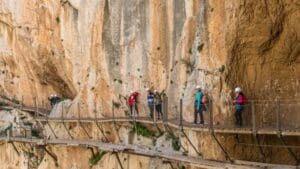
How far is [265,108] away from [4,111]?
28187 millimetres

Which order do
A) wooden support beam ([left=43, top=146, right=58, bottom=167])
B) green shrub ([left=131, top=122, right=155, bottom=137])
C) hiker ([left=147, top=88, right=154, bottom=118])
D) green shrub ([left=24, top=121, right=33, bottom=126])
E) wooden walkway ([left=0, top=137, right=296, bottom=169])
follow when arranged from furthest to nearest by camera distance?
green shrub ([left=24, top=121, right=33, bottom=126])
wooden support beam ([left=43, top=146, right=58, bottom=167])
green shrub ([left=131, top=122, right=155, bottom=137])
hiker ([left=147, top=88, right=154, bottom=118])
wooden walkway ([left=0, top=137, right=296, bottom=169])

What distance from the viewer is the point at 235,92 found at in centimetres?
1841

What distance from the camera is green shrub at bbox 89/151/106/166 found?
1141 inches

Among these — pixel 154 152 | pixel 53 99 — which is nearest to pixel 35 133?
pixel 53 99

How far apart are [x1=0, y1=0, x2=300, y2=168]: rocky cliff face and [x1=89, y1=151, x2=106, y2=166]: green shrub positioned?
208 cm

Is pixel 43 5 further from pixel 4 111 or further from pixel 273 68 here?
pixel 273 68

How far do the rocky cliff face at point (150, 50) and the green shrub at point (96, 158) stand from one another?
2082 mm

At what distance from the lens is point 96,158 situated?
29453 mm

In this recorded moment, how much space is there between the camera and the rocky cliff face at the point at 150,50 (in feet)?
61.1

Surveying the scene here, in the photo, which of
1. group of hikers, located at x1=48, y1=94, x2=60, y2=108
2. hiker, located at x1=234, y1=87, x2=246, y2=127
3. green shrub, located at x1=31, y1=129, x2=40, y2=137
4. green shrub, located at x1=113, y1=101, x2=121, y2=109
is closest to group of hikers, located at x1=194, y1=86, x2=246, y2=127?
hiker, located at x1=234, y1=87, x2=246, y2=127

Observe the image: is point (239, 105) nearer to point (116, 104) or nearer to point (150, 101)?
point (150, 101)

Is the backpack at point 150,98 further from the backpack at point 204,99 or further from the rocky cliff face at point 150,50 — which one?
the backpack at point 204,99

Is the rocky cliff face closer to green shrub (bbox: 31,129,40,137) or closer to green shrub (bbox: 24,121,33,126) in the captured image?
green shrub (bbox: 24,121,33,126)

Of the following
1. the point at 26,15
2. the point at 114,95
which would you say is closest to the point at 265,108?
the point at 114,95
